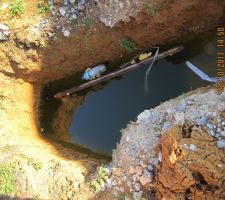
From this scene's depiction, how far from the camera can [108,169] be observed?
4.54 m

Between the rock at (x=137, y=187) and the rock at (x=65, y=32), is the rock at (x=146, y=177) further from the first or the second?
the rock at (x=65, y=32)

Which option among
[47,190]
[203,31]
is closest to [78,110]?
[47,190]

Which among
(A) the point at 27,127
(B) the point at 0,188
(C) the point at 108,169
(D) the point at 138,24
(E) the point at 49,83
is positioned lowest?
(B) the point at 0,188

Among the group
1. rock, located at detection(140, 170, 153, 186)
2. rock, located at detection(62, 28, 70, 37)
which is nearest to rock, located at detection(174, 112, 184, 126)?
rock, located at detection(140, 170, 153, 186)

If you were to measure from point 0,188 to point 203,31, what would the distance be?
3341 mm

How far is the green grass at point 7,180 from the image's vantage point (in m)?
4.94

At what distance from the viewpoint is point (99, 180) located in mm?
4504

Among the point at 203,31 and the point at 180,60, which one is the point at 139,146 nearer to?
the point at 180,60

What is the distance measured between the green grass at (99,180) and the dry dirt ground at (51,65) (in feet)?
0.33

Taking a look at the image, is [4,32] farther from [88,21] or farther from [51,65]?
[88,21]

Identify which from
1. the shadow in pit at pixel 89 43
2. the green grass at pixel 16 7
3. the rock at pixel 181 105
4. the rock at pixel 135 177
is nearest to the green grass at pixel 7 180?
the shadow in pit at pixel 89 43

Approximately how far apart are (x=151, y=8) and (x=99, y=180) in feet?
7.04
